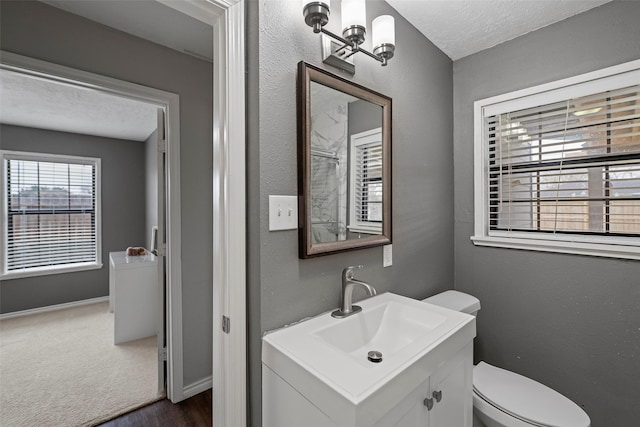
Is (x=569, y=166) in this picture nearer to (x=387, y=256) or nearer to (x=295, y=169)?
(x=387, y=256)

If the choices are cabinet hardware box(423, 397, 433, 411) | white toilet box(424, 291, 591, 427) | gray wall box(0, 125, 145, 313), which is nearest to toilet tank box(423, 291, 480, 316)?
white toilet box(424, 291, 591, 427)

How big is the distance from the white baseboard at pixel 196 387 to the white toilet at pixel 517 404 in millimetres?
1816

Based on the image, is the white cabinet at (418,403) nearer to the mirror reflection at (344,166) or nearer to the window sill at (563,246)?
the mirror reflection at (344,166)

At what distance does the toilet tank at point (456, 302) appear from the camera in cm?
166

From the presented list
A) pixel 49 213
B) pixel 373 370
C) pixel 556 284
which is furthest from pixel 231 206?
pixel 49 213

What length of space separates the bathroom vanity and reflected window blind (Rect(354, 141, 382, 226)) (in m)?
0.43

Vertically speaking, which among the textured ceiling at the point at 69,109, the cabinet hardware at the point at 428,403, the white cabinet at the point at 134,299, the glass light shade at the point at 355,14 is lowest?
the white cabinet at the point at 134,299

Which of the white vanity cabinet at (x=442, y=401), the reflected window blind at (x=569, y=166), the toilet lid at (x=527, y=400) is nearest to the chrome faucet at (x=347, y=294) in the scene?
the white vanity cabinet at (x=442, y=401)

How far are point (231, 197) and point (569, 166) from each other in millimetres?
1930

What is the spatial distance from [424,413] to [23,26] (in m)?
2.58

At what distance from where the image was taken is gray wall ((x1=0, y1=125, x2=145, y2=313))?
11.8 feet

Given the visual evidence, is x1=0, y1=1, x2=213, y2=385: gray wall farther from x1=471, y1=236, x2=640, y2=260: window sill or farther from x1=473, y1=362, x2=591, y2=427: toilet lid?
x1=471, y1=236, x2=640, y2=260: window sill

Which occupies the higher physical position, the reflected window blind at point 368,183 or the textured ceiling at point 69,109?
the textured ceiling at point 69,109

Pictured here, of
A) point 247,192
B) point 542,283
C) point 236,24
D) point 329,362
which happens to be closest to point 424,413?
point 329,362
